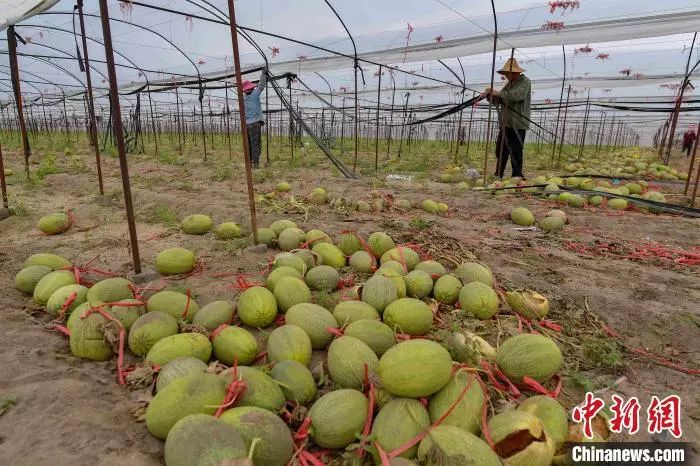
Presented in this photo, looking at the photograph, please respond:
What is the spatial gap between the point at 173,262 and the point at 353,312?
189cm

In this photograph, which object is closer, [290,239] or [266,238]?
[290,239]

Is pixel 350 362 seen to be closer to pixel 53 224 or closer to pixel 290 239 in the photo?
pixel 290 239

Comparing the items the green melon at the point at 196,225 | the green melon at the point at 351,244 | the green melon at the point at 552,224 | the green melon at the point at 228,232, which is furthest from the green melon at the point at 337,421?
the green melon at the point at 552,224

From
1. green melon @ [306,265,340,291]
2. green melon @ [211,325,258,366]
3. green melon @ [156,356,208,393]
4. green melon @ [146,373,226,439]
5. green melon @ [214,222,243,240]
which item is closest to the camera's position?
green melon @ [146,373,226,439]

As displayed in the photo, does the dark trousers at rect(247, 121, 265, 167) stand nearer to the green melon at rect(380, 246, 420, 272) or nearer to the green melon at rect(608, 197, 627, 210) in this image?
the green melon at rect(608, 197, 627, 210)

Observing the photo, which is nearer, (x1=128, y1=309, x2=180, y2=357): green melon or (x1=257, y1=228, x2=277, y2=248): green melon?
(x1=128, y1=309, x2=180, y2=357): green melon

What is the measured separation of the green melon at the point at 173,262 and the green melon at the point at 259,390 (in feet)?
6.36

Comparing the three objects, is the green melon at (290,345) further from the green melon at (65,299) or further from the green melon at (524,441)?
the green melon at (65,299)

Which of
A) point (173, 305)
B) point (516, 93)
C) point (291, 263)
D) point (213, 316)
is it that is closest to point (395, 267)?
point (291, 263)

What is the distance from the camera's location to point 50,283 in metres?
3.15

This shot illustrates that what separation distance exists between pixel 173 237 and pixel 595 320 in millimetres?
4536

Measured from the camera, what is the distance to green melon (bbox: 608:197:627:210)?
282 inches

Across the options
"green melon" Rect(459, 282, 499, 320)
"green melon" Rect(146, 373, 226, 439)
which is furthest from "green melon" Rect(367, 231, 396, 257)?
"green melon" Rect(146, 373, 226, 439)

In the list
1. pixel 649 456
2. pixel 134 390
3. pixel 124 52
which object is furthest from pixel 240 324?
pixel 124 52
